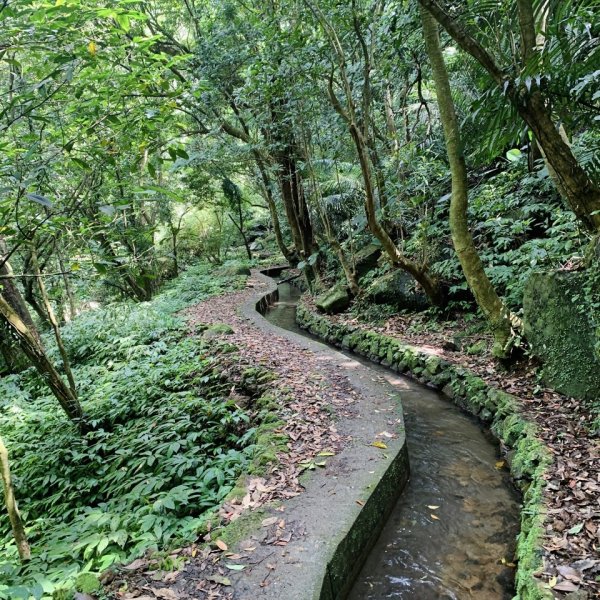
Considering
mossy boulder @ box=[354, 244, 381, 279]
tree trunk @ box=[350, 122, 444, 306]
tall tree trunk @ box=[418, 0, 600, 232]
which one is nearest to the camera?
tall tree trunk @ box=[418, 0, 600, 232]

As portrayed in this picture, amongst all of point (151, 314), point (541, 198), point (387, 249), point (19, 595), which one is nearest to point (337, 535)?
point (19, 595)

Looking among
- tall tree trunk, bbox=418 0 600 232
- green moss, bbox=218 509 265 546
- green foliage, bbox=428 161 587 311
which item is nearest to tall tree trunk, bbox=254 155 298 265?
green foliage, bbox=428 161 587 311

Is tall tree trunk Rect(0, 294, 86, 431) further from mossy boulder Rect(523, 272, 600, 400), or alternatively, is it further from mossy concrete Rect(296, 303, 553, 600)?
mossy boulder Rect(523, 272, 600, 400)

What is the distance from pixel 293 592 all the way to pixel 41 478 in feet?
10.7

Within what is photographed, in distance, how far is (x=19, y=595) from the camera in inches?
79.1

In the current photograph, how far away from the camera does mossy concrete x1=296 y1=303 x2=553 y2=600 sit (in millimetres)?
3154

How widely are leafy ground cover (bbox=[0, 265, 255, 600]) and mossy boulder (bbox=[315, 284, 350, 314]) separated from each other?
3.83 meters

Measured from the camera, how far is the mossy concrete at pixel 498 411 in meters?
3.15

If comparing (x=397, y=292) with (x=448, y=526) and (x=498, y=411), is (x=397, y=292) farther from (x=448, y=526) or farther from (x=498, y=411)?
(x=448, y=526)

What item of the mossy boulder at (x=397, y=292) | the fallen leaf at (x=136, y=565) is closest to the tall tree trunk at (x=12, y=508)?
the fallen leaf at (x=136, y=565)

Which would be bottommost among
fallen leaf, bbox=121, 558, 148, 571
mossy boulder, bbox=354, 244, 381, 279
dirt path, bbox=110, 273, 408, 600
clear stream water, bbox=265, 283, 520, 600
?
clear stream water, bbox=265, 283, 520, 600

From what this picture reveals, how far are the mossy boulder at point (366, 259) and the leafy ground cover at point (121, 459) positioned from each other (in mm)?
4852

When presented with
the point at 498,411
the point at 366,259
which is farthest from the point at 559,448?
the point at 366,259

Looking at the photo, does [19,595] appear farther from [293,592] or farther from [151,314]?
[151,314]
